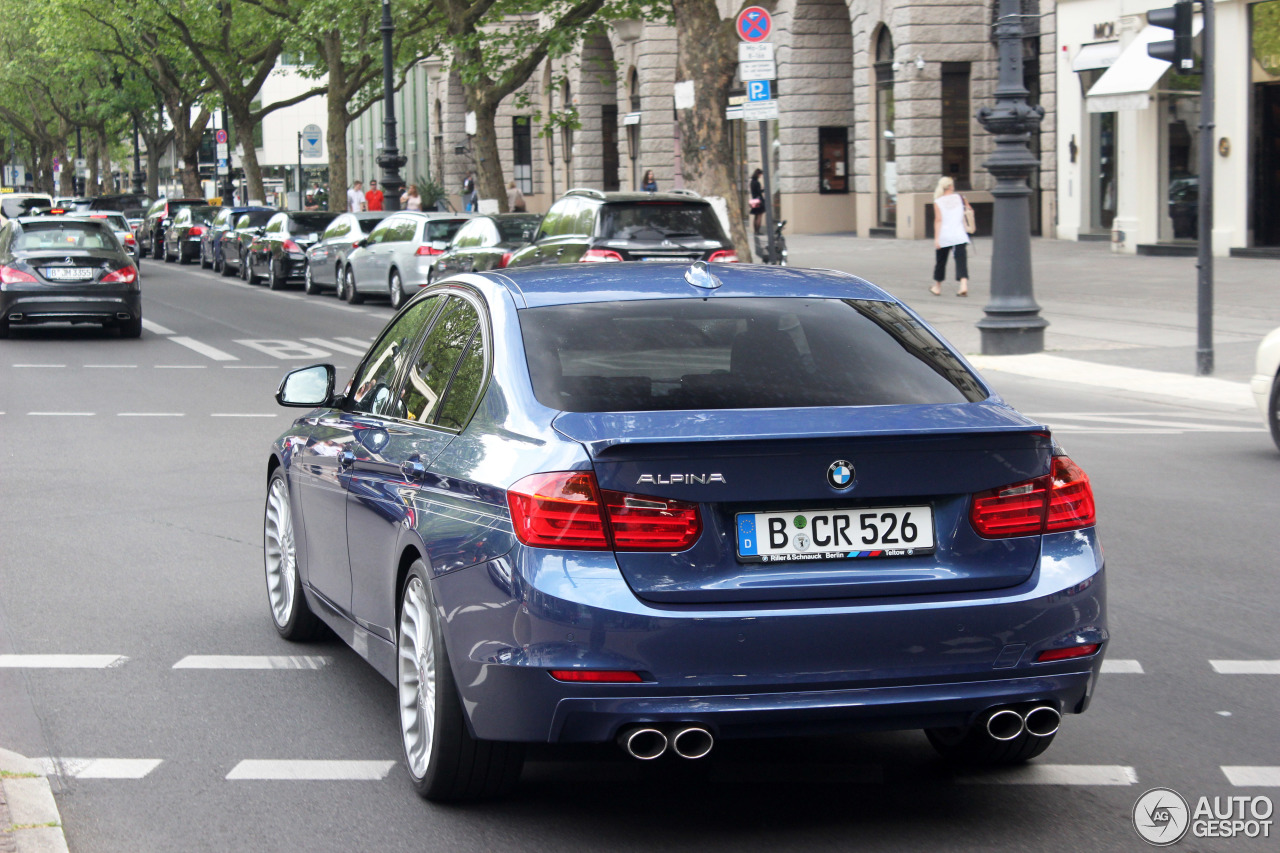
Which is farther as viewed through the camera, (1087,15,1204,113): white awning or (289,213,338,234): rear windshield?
(289,213,338,234): rear windshield

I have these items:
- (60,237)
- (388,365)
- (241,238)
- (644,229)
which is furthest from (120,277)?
(388,365)

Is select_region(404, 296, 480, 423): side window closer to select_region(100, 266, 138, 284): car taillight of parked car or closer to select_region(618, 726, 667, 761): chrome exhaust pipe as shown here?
select_region(618, 726, 667, 761): chrome exhaust pipe

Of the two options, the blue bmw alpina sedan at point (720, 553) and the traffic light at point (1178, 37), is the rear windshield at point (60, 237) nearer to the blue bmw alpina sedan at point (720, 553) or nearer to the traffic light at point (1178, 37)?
the traffic light at point (1178, 37)

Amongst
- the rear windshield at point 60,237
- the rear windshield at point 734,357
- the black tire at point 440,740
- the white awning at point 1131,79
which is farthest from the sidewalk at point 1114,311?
the black tire at point 440,740

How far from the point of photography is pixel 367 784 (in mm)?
5043

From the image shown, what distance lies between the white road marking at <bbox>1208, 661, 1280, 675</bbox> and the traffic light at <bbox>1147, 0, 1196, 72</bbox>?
33.6 ft

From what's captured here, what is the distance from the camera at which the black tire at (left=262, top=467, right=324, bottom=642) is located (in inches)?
264

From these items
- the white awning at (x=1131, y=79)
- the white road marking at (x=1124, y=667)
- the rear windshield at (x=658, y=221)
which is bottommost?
the white road marking at (x=1124, y=667)

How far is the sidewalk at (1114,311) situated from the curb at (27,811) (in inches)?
455

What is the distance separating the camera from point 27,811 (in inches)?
182

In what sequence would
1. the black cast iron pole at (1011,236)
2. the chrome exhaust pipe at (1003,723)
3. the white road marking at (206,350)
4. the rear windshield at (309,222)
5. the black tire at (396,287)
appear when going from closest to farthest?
the chrome exhaust pipe at (1003,723) → the black cast iron pole at (1011,236) → the white road marking at (206,350) → the black tire at (396,287) → the rear windshield at (309,222)

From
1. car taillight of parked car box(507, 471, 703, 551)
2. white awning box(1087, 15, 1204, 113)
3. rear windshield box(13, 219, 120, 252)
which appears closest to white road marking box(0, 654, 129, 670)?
car taillight of parked car box(507, 471, 703, 551)

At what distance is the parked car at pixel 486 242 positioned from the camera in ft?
80.5

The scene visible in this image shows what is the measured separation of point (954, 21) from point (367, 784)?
A: 117 feet
